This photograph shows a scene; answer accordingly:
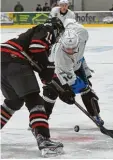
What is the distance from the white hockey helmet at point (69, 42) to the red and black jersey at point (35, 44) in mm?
138

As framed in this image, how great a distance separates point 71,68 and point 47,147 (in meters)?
0.66

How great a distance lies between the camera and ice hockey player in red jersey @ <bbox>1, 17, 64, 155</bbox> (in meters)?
2.81

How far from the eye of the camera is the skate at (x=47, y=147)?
2.81 m

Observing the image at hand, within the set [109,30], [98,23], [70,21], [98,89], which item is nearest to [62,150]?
[70,21]

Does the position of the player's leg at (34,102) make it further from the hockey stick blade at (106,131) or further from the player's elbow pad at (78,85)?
the player's elbow pad at (78,85)

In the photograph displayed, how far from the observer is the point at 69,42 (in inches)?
118

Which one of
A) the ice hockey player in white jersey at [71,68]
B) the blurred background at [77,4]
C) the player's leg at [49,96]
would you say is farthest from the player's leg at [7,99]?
the blurred background at [77,4]

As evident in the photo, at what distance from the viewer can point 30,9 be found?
59.2 feet

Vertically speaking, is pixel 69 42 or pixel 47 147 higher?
pixel 69 42

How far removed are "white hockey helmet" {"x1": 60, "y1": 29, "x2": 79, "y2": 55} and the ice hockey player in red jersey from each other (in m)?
0.08

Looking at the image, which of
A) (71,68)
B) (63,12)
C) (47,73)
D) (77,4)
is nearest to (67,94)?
(47,73)

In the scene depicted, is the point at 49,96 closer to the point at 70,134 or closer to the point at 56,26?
the point at 70,134

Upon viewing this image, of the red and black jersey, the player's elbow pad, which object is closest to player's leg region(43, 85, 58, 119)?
the player's elbow pad

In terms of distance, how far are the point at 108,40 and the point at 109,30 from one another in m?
1.70
